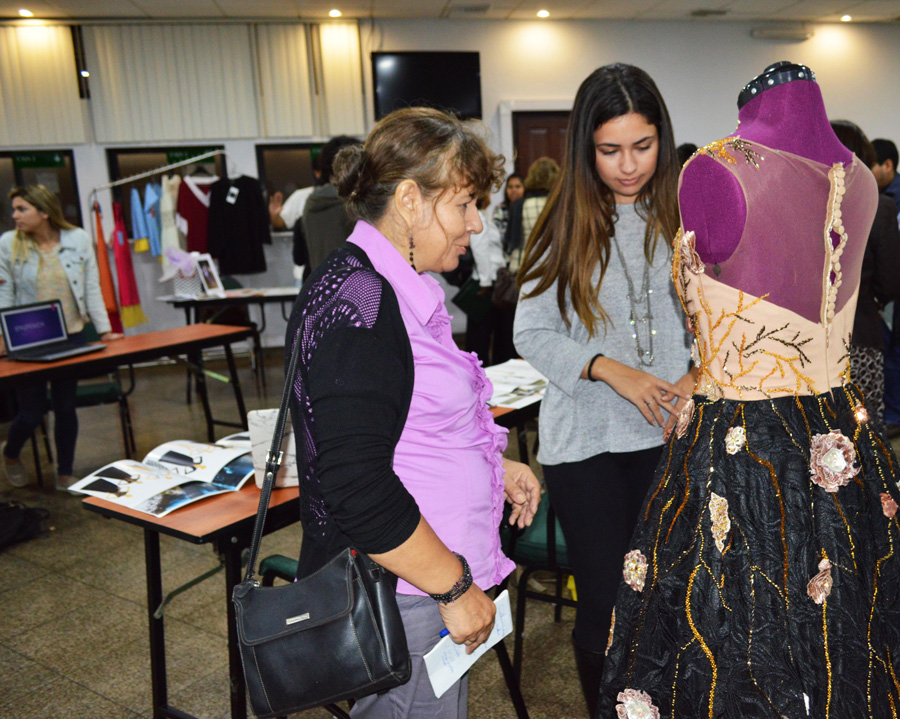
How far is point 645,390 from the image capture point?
1424 millimetres

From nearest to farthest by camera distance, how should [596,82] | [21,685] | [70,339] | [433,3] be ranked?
[596,82], [21,685], [70,339], [433,3]

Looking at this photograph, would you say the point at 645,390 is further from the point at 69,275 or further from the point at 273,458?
the point at 69,275

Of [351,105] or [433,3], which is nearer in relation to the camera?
[433,3]

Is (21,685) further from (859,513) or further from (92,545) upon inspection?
(859,513)

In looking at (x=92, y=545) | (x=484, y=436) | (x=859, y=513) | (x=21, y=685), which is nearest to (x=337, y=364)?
(x=484, y=436)

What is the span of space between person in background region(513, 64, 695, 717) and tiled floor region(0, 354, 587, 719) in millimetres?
693

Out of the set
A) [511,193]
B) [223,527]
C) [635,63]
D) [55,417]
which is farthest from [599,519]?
[635,63]

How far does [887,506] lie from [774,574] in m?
0.22

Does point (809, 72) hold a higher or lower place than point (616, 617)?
higher

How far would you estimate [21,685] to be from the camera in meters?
2.24

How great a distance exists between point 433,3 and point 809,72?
6731 mm

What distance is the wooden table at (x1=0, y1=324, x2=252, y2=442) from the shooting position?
332 cm

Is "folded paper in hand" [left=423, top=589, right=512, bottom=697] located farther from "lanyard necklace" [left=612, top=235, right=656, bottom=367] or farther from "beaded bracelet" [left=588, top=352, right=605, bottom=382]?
"lanyard necklace" [left=612, top=235, right=656, bottom=367]

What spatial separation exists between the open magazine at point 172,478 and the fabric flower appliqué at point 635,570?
999 millimetres
